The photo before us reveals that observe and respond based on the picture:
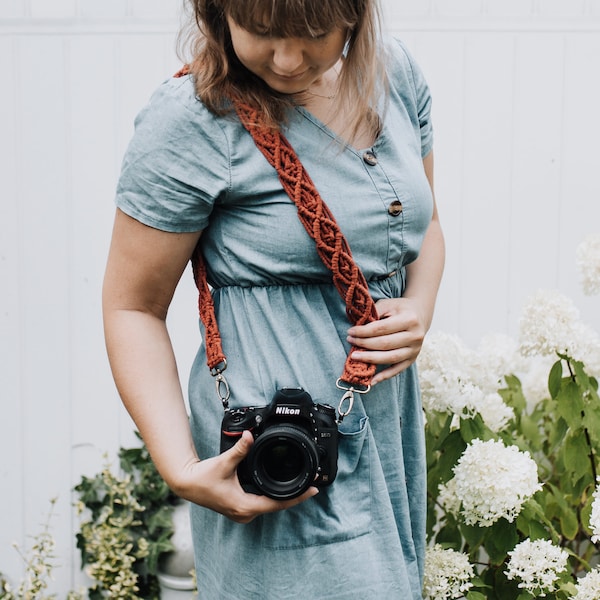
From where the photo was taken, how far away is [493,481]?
1372mm

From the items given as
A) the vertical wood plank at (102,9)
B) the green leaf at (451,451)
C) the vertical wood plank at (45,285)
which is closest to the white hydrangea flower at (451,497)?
the green leaf at (451,451)

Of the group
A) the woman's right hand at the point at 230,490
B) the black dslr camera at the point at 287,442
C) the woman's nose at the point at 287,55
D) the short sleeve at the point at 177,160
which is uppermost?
the woman's nose at the point at 287,55

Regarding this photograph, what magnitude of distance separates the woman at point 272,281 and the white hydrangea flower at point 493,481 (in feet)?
0.78

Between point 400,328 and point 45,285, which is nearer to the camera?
point 400,328

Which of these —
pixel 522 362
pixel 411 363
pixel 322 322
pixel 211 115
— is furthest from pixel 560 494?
pixel 211 115

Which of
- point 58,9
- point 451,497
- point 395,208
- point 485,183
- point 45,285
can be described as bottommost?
point 451,497

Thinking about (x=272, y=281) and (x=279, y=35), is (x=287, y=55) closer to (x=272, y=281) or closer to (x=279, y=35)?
(x=279, y=35)

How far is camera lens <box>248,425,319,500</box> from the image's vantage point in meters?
1.01

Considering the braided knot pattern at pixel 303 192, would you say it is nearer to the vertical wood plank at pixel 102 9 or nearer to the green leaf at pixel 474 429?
the green leaf at pixel 474 429

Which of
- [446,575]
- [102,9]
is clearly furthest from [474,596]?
[102,9]

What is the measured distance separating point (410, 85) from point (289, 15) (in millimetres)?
352

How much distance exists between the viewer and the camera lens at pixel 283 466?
101 cm

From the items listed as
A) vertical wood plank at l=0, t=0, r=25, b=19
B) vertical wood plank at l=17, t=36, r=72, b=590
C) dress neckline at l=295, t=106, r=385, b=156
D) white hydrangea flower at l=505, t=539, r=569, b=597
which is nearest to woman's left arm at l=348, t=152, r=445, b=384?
dress neckline at l=295, t=106, r=385, b=156

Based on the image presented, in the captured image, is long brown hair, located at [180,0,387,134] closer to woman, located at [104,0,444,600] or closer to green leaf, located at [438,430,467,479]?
woman, located at [104,0,444,600]
